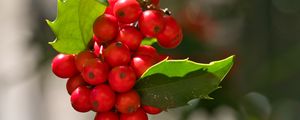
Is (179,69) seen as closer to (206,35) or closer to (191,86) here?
(191,86)

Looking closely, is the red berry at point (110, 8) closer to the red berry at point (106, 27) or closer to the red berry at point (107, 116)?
the red berry at point (106, 27)

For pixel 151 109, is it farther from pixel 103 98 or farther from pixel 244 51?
pixel 244 51

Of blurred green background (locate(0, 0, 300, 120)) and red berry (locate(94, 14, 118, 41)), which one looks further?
blurred green background (locate(0, 0, 300, 120))

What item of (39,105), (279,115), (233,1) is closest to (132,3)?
(279,115)

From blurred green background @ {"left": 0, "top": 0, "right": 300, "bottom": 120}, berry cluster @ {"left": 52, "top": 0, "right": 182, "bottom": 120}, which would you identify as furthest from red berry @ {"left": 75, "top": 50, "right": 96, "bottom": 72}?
blurred green background @ {"left": 0, "top": 0, "right": 300, "bottom": 120}

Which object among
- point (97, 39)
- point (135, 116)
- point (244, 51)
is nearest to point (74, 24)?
point (97, 39)

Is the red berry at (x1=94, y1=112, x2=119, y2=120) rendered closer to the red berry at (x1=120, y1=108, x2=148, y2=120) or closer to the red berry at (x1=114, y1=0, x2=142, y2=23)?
the red berry at (x1=120, y1=108, x2=148, y2=120)
